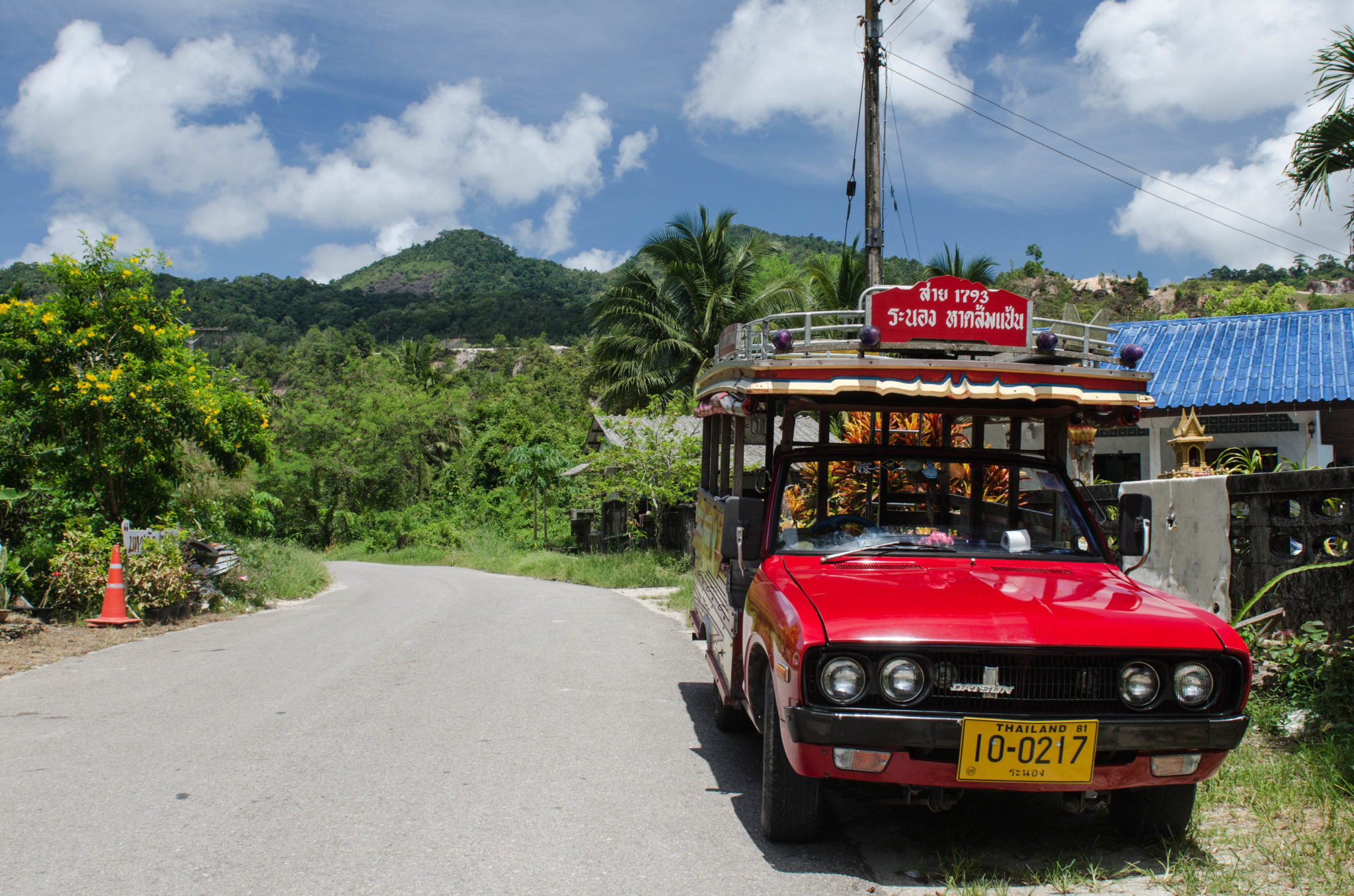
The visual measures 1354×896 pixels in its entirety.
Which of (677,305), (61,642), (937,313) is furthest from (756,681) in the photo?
(677,305)

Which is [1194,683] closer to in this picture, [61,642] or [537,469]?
[61,642]

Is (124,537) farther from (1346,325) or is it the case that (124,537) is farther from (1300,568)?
(1346,325)

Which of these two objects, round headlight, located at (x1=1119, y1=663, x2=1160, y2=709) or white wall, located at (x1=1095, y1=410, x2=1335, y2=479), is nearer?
round headlight, located at (x1=1119, y1=663, x2=1160, y2=709)

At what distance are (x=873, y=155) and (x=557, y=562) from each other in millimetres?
14772

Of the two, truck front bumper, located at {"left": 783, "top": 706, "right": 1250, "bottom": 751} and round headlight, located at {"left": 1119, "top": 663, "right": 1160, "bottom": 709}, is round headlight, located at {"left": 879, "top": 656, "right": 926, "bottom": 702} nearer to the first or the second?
truck front bumper, located at {"left": 783, "top": 706, "right": 1250, "bottom": 751}

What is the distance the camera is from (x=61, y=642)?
34.6 feet

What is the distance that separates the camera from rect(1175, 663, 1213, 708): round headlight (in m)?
4.05

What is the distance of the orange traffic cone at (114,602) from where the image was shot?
11789mm

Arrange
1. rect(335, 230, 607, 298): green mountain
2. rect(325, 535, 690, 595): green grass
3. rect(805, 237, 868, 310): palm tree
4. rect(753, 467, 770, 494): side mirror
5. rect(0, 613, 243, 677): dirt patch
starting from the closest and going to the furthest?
rect(753, 467, 770, 494): side mirror → rect(0, 613, 243, 677): dirt patch → rect(325, 535, 690, 595): green grass → rect(805, 237, 868, 310): palm tree → rect(335, 230, 607, 298): green mountain

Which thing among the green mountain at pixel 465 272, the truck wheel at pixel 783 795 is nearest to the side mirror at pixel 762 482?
the truck wheel at pixel 783 795

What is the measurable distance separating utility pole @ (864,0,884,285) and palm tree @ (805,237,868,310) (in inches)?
283

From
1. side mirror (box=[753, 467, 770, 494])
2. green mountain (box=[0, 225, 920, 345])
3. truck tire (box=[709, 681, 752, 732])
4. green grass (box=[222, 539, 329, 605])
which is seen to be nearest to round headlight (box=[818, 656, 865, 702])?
side mirror (box=[753, 467, 770, 494])

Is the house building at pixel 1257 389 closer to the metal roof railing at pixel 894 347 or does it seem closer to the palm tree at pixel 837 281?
the palm tree at pixel 837 281

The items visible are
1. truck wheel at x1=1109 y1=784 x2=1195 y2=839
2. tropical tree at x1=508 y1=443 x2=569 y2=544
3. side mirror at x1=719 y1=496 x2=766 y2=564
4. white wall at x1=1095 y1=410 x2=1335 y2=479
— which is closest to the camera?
truck wheel at x1=1109 y1=784 x2=1195 y2=839
